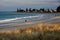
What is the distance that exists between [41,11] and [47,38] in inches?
6676

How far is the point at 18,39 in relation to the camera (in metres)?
8.90

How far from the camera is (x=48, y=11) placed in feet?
595

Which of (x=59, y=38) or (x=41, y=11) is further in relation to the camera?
(x=41, y=11)

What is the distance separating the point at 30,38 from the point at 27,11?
580 ft

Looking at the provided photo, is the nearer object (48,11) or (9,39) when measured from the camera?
(9,39)

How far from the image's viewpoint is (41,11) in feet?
584

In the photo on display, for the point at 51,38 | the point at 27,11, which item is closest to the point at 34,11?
Result: the point at 27,11

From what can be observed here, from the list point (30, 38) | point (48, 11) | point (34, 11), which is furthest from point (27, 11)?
point (30, 38)

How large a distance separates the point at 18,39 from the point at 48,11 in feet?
570

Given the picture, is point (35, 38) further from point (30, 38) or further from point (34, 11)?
point (34, 11)

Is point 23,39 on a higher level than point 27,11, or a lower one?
higher

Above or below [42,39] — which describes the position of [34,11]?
below

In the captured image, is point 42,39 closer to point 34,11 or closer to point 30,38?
point 30,38

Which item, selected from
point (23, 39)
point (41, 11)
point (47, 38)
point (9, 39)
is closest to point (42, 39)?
point (47, 38)
